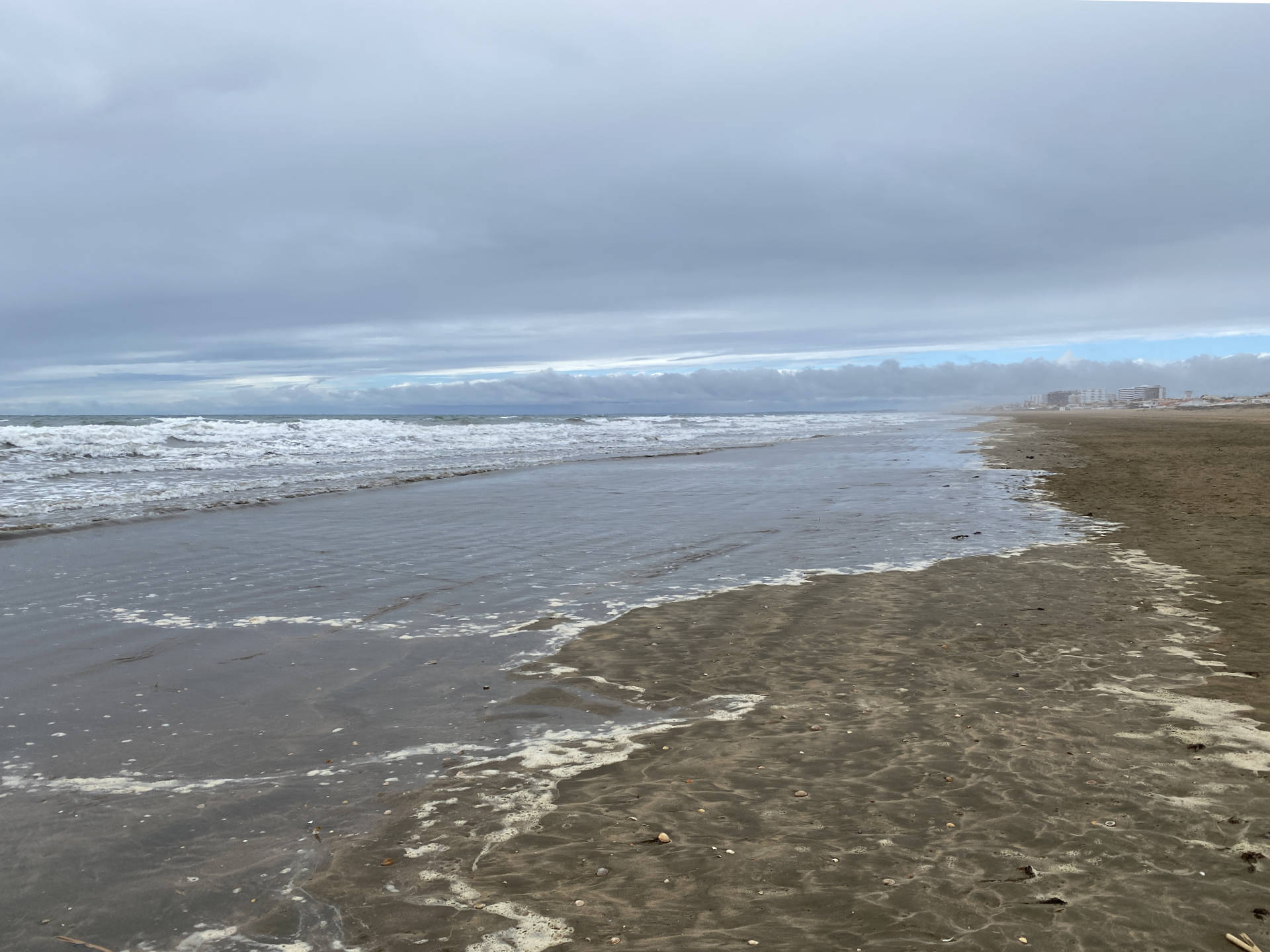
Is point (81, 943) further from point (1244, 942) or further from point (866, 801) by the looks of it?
point (1244, 942)

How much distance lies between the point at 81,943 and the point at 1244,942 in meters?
4.29

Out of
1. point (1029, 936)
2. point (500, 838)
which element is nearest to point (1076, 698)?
point (1029, 936)

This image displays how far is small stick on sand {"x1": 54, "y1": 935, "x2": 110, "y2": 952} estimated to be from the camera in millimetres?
3113

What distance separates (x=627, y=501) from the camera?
55.5 feet

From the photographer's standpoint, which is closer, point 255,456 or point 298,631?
point 298,631

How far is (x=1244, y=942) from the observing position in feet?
9.61

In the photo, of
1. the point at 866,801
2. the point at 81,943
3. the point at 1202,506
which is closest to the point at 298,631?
the point at 81,943

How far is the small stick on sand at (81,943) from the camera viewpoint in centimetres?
311

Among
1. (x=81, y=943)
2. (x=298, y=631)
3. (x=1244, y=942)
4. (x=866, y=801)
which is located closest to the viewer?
(x=1244, y=942)

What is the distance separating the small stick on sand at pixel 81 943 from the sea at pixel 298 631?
4 centimetres

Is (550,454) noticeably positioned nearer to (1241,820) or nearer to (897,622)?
(897,622)

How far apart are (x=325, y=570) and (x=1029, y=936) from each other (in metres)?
8.92

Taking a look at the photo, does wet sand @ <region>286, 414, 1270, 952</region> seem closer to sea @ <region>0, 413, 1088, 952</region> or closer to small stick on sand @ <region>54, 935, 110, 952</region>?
sea @ <region>0, 413, 1088, 952</region>

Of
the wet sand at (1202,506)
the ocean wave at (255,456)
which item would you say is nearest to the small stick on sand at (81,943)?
the wet sand at (1202,506)
